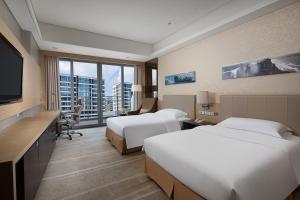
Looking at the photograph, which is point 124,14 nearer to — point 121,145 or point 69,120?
point 121,145

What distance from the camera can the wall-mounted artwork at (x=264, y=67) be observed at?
2480 mm

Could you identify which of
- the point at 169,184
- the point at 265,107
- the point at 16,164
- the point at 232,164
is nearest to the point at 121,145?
the point at 169,184

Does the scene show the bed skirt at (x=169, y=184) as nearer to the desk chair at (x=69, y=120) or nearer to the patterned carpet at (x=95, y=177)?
the patterned carpet at (x=95, y=177)

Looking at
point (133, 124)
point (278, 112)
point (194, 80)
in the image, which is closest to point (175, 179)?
point (133, 124)

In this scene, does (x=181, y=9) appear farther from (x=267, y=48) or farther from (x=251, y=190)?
(x=251, y=190)

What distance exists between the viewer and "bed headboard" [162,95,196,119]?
13.7 feet

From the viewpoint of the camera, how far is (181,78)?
15.4 ft

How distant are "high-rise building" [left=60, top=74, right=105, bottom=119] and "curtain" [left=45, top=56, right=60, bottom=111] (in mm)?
360

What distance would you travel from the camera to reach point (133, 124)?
338 centimetres

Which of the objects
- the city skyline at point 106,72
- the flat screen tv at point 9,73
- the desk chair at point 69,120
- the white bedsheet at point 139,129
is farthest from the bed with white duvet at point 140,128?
the city skyline at point 106,72

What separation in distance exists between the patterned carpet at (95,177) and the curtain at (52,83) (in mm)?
2001

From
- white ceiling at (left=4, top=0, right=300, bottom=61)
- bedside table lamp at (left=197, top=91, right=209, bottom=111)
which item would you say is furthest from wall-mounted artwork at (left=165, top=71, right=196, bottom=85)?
white ceiling at (left=4, top=0, right=300, bottom=61)

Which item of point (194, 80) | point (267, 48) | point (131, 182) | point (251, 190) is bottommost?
point (131, 182)

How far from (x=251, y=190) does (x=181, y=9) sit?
11.1 feet
